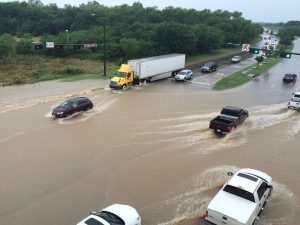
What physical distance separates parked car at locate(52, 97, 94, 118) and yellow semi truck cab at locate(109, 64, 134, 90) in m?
6.95

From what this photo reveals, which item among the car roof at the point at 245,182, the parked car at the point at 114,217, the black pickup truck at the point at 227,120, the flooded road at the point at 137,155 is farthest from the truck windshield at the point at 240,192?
the black pickup truck at the point at 227,120

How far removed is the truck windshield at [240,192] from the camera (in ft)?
43.5

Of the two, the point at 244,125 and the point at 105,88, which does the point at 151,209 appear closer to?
the point at 244,125

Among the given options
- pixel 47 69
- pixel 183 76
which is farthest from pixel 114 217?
pixel 47 69

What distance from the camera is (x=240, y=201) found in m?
13.2

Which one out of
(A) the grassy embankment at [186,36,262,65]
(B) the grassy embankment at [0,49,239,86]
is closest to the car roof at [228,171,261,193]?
(B) the grassy embankment at [0,49,239,86]

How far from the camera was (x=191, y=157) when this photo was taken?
19422 millimetres

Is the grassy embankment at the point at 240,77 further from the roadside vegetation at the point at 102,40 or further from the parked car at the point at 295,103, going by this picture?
the roadside vegetation at the point at 102,40

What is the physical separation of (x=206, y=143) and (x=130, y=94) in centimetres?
1367

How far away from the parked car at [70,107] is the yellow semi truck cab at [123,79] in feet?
22.8

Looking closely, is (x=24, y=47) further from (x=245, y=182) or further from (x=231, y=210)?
(x=231, y=210)

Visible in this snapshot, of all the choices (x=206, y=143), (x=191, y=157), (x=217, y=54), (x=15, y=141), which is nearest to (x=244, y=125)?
(x=206, y=143)

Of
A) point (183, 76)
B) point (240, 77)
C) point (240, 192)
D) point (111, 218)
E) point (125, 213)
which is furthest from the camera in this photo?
point (240, 77)

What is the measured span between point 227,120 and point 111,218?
12882 millimetres
